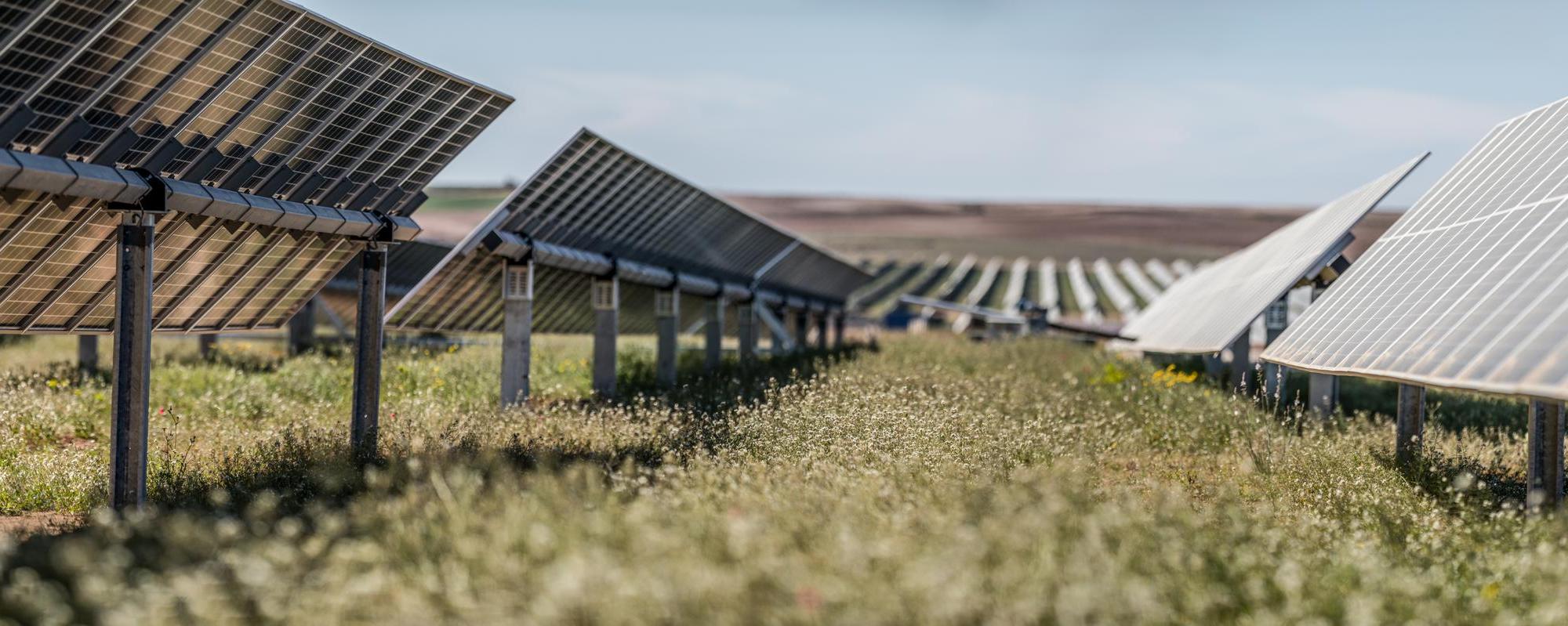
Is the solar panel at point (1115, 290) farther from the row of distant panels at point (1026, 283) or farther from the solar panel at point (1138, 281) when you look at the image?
the solar panel at point (1138, 281)

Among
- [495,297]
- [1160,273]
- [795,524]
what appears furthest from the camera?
[1160,273]

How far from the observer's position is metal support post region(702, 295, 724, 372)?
31.4 metres

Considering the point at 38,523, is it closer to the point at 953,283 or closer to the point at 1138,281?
the point at 953,283

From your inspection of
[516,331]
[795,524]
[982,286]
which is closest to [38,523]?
[795,524]

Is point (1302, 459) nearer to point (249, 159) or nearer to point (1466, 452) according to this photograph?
point (1466, 452)

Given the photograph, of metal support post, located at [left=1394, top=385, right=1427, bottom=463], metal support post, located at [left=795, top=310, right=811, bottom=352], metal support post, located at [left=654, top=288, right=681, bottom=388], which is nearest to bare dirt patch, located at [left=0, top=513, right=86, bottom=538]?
metal support post, located at [left=1394, top=385, right=1427, bottom=463]

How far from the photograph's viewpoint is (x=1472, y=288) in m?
10.7

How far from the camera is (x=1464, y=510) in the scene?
31.0ft

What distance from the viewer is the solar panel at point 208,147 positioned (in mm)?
9820

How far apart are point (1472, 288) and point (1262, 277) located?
14008 mm

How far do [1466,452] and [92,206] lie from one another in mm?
13200

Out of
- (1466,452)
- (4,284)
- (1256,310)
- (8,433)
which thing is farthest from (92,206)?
(1256,310)

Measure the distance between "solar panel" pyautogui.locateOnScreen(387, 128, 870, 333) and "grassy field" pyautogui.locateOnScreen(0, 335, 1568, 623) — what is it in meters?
4.62

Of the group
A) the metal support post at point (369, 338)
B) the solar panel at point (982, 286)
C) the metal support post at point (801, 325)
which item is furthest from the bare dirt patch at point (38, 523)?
the solar panel at point (982, 286)
